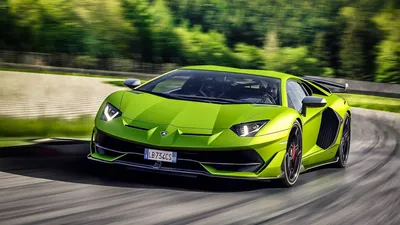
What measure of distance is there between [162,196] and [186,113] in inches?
43.5

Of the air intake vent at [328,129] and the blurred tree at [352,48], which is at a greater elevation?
the air intake vent at [328,129]

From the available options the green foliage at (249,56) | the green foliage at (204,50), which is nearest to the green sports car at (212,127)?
the green foliage at (249,56)

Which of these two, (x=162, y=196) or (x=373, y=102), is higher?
(x=162, y=196)

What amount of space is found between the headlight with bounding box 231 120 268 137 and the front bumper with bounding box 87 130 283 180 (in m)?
0.16

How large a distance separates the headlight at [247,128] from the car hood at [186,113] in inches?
1.8

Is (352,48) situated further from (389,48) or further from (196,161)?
(196,161)

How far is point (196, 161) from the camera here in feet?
24.0

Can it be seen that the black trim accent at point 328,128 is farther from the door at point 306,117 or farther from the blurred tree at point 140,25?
the blurred tree at point 140,25

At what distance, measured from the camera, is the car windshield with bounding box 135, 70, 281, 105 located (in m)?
8.43

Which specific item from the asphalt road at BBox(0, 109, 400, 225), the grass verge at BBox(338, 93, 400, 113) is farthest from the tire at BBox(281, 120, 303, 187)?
the grass verge at BBox(338, 93, 400, 113)

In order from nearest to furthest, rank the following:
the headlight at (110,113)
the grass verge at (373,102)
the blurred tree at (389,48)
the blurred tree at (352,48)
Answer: the headlight at (110,113)
the grass verge at (373,102)
the blurred tree at (389,48)
the blurred tree at (352,48)

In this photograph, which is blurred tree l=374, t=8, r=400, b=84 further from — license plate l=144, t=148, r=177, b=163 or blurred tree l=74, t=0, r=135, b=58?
license plate l=144, t=148, r=177, b=163

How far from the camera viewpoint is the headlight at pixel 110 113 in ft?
25.5

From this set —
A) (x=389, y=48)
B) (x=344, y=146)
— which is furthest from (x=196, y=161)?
(x=389, y=48)
